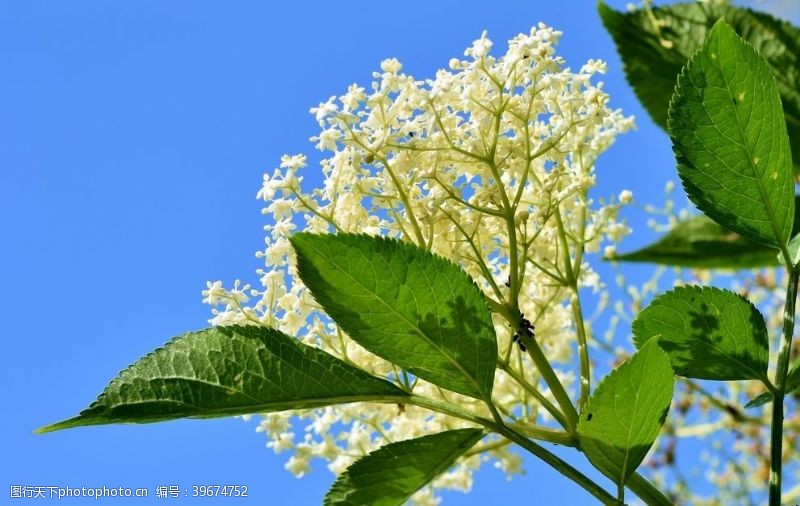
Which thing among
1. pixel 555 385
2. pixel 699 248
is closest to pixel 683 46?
pixel 699 248

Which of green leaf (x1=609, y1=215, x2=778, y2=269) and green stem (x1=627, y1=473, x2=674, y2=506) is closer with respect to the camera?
green stem (x1=627, y1=473, x2=674, y2=506)

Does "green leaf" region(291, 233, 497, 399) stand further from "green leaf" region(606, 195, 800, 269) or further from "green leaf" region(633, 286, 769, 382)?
"green leaf" region(606, 195, 800, 269)

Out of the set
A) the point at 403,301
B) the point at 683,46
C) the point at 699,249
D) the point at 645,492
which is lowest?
the point at 645,492

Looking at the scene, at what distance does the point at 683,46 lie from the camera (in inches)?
99.5

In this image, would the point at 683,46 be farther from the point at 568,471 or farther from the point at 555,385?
the point at 568,471

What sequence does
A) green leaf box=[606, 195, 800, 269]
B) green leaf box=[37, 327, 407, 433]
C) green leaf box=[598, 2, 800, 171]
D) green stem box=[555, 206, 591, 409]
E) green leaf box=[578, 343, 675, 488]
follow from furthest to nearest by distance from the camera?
green leaf box=[606, 195, 800, 269]
green leaf box=[598, 2, 800, 171]
green stem box=[555, 206, 591, 409]
green leaf box=[37, 327, 407, 433]
green leaf box=[578, 343, 675, 488]

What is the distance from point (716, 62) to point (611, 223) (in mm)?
1068

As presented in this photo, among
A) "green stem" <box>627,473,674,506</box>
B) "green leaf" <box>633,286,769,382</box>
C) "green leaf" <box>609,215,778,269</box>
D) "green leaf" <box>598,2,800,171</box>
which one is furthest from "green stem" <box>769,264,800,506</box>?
"green leaf" <box>609,215,778,269</box>

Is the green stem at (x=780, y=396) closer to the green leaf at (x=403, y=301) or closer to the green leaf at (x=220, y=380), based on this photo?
the green leaf at (x=403, y=301)

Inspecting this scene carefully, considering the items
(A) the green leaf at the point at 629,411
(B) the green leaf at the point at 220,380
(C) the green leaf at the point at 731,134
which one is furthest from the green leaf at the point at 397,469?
(C) the green leaf at the point at 731,134

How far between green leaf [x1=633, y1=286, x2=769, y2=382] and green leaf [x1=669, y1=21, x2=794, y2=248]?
16 centimetres

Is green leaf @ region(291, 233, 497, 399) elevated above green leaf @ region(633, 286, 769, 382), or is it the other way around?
green leaf @ region(291, 233, 497, 399)

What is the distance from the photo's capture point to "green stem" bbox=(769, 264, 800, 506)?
1323mm

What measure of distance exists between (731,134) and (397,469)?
776 mm
